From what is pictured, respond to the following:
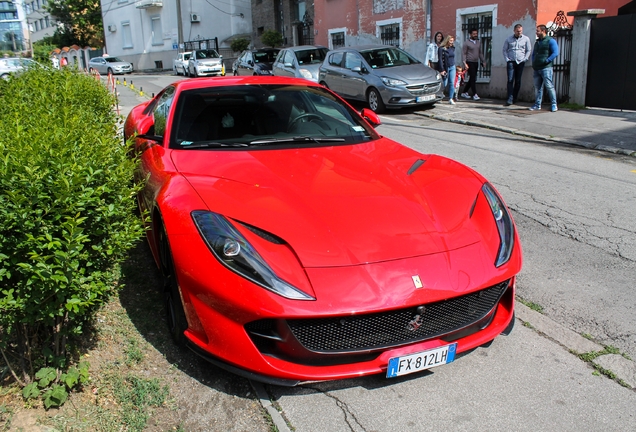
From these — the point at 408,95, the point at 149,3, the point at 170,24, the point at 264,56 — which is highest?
the point at 149,3

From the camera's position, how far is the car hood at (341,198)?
302cm

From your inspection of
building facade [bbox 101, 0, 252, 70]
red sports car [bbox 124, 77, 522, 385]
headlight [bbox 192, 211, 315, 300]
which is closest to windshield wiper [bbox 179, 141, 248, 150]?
red sports car [bbox 124, 77, 522, 385]

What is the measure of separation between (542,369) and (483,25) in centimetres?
1530

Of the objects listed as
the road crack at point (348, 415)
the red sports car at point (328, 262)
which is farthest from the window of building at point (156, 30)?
the road crack at point (348, 415)

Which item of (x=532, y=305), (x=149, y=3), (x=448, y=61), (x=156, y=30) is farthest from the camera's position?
(x=156, y=30)

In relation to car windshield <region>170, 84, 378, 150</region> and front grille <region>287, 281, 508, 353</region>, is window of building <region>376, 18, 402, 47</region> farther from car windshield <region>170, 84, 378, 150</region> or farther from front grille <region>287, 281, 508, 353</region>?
front grille <region>287, 281, 508, 353</region>

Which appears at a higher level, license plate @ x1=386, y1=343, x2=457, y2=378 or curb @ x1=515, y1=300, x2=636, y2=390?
license plate @ x1=386, y1=343, x2=457, y2=378

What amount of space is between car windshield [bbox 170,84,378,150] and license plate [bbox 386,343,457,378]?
6.74 ft

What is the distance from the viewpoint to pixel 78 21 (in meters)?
54.7

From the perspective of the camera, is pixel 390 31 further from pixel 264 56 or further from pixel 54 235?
pixel 54 235

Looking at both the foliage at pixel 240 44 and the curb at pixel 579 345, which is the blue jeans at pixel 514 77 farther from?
the foliage at pixel 240 44

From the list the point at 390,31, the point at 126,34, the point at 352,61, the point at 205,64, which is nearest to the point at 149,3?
the point at 126,34

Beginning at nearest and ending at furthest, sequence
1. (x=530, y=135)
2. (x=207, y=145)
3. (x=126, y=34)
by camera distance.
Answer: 1. (x=207, y=145)
2. (x=530, y=135)
3. (x=126, y=34)

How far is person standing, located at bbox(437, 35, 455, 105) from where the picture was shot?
15.1m
